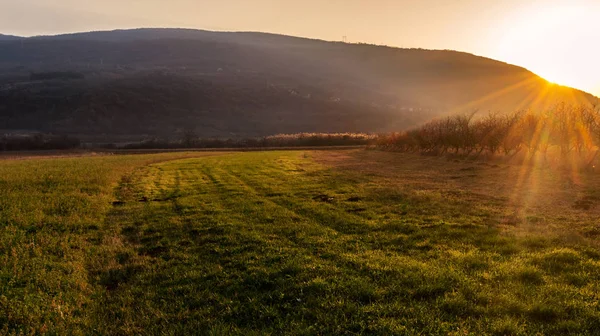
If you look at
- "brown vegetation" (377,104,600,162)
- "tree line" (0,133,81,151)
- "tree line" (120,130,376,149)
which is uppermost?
"brown vegetation" (377,104,600,162)

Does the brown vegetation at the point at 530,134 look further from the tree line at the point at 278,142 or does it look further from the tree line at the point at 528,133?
the tree line at the point at 278,142

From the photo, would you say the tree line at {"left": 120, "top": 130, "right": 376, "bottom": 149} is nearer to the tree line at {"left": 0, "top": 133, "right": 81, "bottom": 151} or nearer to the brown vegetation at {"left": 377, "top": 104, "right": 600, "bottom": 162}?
the tree line at {"left": 0, "top": 133, "right": 81, "bottom": 151}

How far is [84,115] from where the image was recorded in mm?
181500

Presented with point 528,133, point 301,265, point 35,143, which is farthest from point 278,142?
point 301,265

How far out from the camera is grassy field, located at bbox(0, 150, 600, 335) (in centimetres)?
816

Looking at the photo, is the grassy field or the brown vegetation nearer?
the grassy field

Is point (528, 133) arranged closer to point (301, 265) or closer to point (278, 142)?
point (301, 265)

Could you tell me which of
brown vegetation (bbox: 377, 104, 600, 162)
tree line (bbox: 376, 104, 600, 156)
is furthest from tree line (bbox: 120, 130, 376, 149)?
brown vegetation (bbox: 377, 104, 600, 162)

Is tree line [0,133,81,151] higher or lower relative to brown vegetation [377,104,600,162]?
lower

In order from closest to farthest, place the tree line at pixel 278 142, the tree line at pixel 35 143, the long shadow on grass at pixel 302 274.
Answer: the long shadow on grass at pixel 302 274 → the tree line at pixel 35 143 → the tree line at pixel 278 142

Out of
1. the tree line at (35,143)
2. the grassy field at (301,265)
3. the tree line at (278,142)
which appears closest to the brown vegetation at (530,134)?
the grassy field at (301,265)

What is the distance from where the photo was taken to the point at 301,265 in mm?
11219

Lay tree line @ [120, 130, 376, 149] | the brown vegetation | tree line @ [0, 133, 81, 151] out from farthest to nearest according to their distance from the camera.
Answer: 1. tree line @ [120, 130, 376, 149]
2. tree line @ [0, 133, 81, 151]
3. the brown vegetation

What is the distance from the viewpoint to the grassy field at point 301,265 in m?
8.16
